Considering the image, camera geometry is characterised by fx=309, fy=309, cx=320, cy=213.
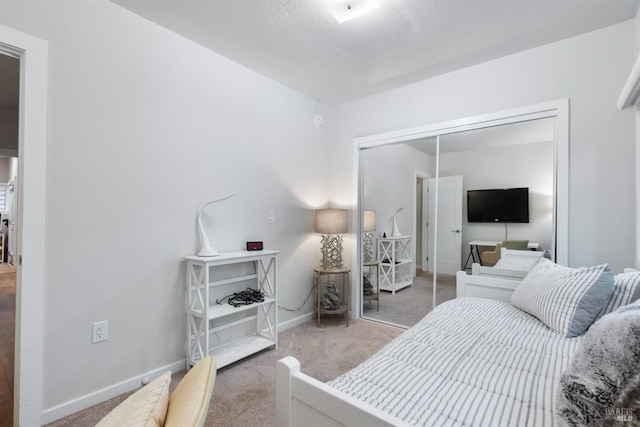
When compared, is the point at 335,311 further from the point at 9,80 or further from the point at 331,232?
the point at 9,80

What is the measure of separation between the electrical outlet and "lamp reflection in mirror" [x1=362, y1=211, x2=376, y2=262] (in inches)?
94.4

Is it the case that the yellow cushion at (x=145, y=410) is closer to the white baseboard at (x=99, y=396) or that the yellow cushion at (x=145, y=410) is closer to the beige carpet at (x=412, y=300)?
the white baseboard at (x=99, y=396)

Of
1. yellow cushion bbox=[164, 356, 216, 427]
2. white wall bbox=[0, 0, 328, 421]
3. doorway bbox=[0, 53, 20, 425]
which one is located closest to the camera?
yellow cushion bbox=[164, 356, 216, 427]

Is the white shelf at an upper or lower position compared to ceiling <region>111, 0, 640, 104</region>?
lower

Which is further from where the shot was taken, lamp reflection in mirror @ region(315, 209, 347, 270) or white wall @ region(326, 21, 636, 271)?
lamp reflection in mirror @ region(315, 209, 347, 270)

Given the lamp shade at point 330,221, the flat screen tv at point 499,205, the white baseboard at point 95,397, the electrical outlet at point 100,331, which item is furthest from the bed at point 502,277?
the electrical outlet at point 100,331

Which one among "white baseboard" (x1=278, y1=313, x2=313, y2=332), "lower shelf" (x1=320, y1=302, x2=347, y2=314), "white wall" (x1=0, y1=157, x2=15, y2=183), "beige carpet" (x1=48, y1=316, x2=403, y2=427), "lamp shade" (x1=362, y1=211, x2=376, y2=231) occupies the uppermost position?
"white wall" (x1=0, y1=157, x2=15, y2=183)

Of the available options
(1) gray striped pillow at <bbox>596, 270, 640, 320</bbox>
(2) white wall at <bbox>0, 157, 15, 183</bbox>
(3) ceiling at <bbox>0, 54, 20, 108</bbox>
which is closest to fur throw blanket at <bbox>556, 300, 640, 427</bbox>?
(1) gray striped pillow at <bbox>596, 270, 640, 320</bbox>

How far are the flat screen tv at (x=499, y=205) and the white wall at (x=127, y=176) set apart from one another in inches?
77.2

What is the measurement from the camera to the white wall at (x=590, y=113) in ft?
6.78

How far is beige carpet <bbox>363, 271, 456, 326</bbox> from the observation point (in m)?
2.88

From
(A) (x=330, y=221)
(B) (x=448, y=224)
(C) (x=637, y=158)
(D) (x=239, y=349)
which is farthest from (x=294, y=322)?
(C) (x=637, y=158)

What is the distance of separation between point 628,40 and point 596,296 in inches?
70.4

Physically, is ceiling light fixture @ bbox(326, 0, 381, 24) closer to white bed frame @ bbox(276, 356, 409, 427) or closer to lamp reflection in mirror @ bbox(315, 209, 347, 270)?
lamp reflection in mirror @ bbox(315, 209, 347, 270)
